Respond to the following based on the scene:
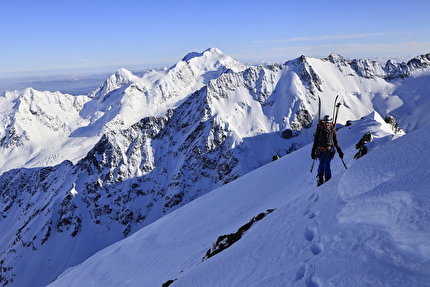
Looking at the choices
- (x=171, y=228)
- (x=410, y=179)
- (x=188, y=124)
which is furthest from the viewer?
(x=188, y=124)

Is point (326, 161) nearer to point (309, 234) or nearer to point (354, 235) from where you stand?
point (309, 234)

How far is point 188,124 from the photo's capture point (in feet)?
631

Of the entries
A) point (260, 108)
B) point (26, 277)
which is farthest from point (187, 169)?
point (26, 277)

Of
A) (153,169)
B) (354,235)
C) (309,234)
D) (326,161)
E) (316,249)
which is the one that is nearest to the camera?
(354,235)

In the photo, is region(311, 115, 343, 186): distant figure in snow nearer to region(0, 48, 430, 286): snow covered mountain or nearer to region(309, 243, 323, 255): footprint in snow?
region(309, 243, 323, 255): footprint in snow

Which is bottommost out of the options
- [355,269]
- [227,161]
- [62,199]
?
[62,199]

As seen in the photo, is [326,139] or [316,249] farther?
[326,139]

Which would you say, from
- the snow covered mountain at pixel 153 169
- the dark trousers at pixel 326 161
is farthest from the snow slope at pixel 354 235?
the snow covered mountain at pixel 153 169

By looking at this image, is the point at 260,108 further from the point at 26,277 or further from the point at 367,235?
the point at 367,235

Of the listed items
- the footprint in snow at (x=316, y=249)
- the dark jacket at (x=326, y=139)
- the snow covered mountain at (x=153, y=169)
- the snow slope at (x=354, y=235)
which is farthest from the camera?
the snow covered mountain at (x=153, y=169)

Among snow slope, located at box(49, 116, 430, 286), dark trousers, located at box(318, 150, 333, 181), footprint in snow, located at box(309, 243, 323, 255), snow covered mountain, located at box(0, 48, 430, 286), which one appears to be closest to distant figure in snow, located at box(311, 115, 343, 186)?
dark trousers, located at box(318, 150, 333, 181)

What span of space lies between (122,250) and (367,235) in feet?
68.6

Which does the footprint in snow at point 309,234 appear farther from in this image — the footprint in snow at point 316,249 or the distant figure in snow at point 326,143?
the distant figure in snow at point 326,143

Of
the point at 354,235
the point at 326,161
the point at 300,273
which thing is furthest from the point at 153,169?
the point at 354,235
